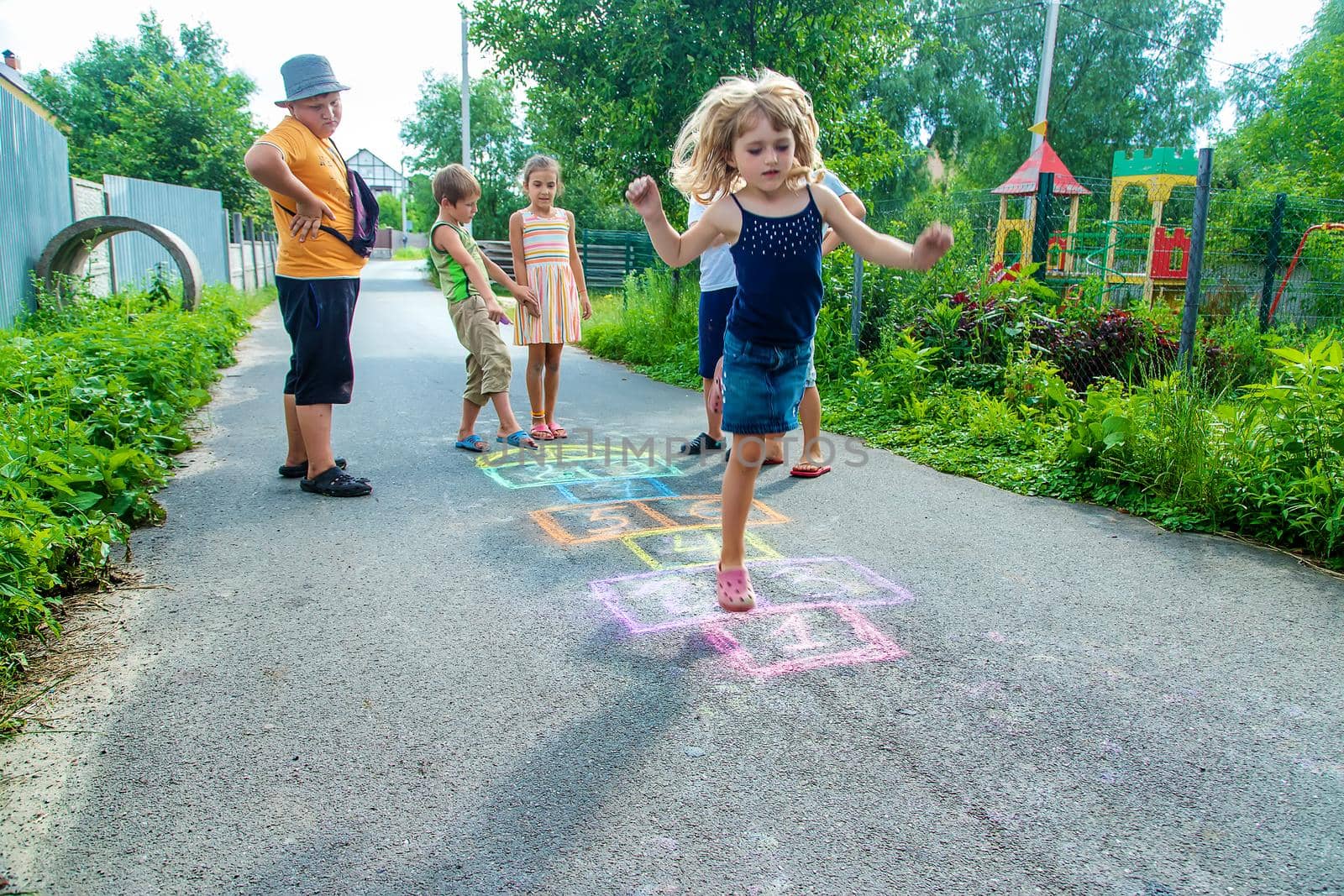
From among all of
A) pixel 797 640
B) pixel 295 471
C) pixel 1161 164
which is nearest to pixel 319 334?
pixel 295 471

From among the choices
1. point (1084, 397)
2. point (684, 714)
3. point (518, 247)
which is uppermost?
point (518, 247)

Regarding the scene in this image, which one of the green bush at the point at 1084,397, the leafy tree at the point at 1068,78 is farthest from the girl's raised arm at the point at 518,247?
the leafy tree at the point at 1068,78

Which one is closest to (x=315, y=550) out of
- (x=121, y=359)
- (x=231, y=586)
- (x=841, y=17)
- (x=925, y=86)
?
(x=231, y=586)

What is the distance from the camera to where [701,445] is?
228 inches

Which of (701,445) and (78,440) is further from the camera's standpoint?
(701,445)

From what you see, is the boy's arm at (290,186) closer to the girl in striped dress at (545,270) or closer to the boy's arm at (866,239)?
the girl in striped dress at (545,270)

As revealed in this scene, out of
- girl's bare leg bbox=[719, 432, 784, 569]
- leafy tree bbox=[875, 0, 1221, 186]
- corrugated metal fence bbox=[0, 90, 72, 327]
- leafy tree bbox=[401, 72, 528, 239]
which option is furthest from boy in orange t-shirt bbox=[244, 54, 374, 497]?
leafy tree bbox=[401, 72, 528, 239]

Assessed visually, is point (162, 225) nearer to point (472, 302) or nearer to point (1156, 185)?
point (472, 302)

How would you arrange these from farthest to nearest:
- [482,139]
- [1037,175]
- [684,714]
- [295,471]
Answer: [482,139], [1037,175], [295,471], [684,714]

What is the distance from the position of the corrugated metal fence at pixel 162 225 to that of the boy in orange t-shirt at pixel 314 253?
8417 millimetres

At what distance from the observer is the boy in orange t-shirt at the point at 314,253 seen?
→ 419 centimetres

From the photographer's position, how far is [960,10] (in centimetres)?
2805

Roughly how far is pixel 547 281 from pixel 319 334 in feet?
5.64

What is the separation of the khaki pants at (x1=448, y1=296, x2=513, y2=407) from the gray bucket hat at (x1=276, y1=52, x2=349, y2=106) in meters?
1.63
